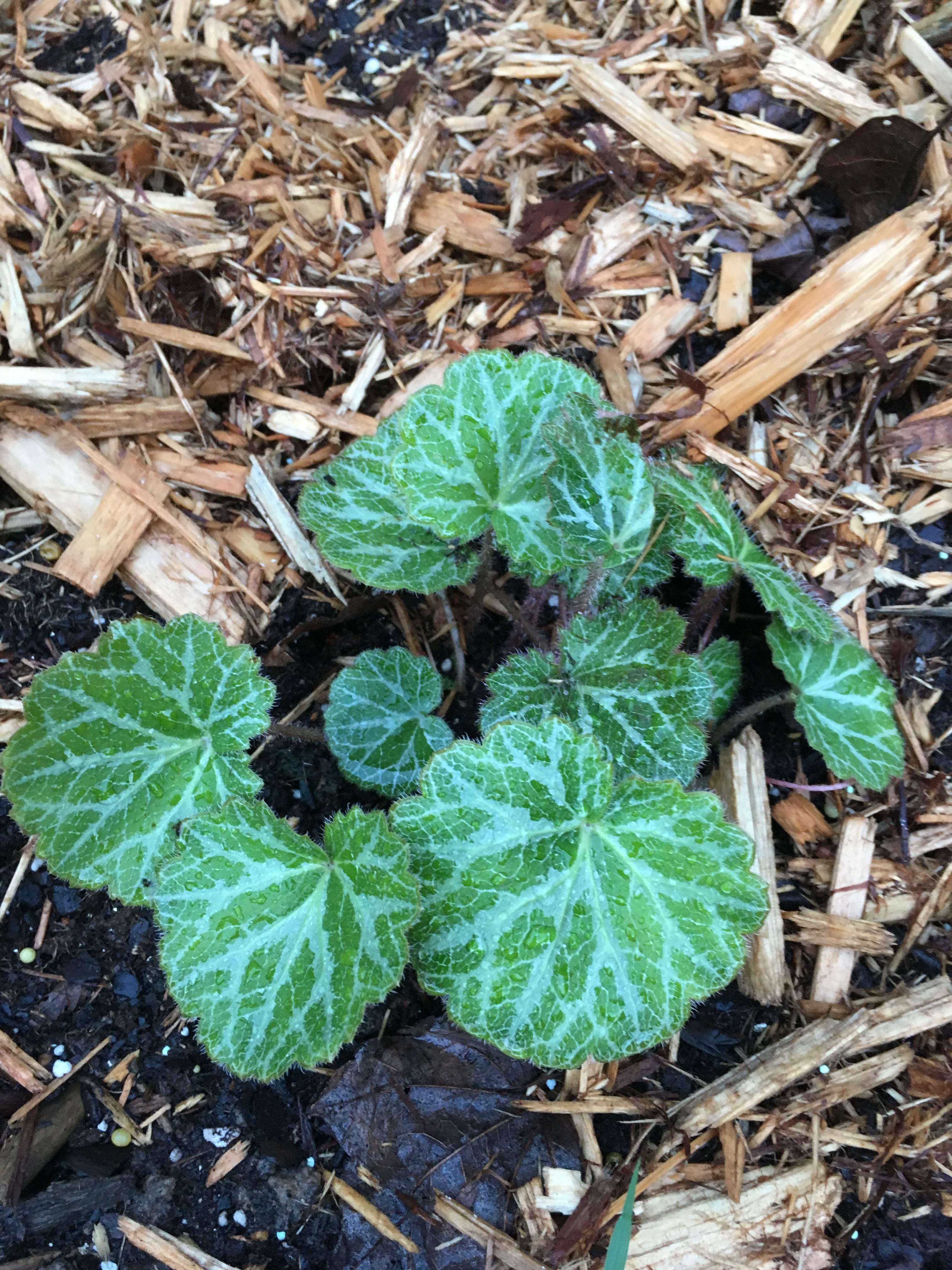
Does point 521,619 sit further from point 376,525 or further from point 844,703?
point 844,703

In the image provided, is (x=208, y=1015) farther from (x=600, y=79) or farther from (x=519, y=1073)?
(x=600, y=79)

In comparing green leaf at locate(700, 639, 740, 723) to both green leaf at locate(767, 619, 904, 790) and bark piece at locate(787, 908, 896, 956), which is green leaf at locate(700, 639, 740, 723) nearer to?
green leaf at locate(767, 619, 904, 790)

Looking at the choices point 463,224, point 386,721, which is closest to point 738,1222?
point 386,721

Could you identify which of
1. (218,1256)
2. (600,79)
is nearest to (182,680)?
(218,1256)

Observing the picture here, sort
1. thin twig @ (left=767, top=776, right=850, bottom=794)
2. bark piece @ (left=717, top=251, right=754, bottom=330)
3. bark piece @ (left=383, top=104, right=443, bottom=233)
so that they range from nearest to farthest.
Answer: thin twig @ (left=767, top=776, right=850, bottom=794) → bark piece @ (left=717, top=251, right=754, bottom=330) → bark piece @ (left=383, top=104, right=443, bottom=233)

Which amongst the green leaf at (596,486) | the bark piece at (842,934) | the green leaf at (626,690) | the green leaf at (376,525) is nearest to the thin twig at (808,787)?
the bark piece at (842,934)

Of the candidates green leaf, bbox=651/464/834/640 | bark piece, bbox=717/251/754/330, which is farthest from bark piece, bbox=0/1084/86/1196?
bark piece, bbox=717/251/754/330
